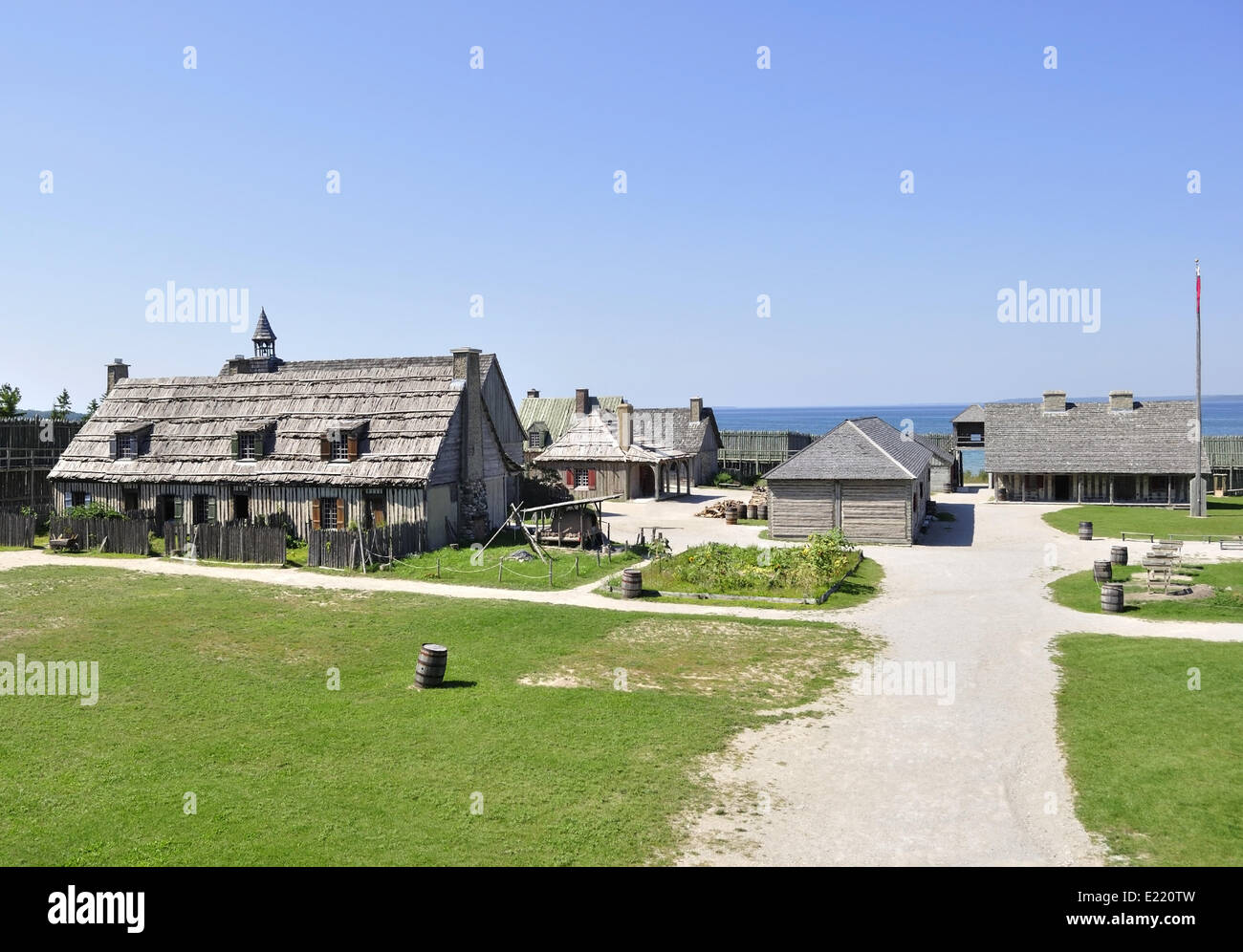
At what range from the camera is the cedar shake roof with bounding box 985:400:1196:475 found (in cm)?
5200

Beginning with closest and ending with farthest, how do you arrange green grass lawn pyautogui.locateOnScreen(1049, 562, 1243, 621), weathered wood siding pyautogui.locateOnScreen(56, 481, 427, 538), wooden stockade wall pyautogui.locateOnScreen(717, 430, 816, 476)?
green grass lawn pyautogui.locateOnScreen(1049, 562, 1243, 621) < weathered wood siding pyautogui.locateOnScreen(56, 481, 427, 538) < wooden stockade wall pyautogui.locateOnScreen(717, 430, 816, 476)

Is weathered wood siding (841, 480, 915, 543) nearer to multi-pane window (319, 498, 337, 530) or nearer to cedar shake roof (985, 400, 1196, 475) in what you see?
cedar shake roof (985, 400, 1196, 475)

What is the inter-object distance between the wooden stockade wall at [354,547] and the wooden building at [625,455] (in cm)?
2590

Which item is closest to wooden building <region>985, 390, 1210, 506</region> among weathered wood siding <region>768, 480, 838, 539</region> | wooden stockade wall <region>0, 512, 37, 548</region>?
weathered wood siding <region>768, 480, 838, 539</region>

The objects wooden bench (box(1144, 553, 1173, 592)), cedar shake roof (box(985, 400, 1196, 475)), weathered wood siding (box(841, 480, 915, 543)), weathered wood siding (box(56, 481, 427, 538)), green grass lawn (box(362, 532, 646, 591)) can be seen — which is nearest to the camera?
wooden bench (box(1144, 553, 1173, 592))

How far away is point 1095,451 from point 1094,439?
113 cm

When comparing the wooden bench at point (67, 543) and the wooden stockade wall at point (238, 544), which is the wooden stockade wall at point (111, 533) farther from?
the wooden stockade wall at point (238, 544)

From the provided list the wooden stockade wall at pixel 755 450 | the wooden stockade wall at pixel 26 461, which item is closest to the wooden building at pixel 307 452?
the wooden stockade wall at pixel 26 461

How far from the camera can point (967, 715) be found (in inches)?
660

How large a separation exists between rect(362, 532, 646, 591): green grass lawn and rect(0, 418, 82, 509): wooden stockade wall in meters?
25.8

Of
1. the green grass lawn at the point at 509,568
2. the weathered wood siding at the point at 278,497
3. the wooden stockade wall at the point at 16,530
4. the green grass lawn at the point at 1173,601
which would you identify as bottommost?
the green grass lawn at the point at 1173,601

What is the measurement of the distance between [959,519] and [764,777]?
3778 centimetres

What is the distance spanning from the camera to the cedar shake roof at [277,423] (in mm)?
38125

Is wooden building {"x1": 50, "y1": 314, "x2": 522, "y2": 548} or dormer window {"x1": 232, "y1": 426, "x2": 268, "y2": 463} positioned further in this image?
dormer window {"x1": 232, "y1": 426, "x2": 268, "y2": 463}
